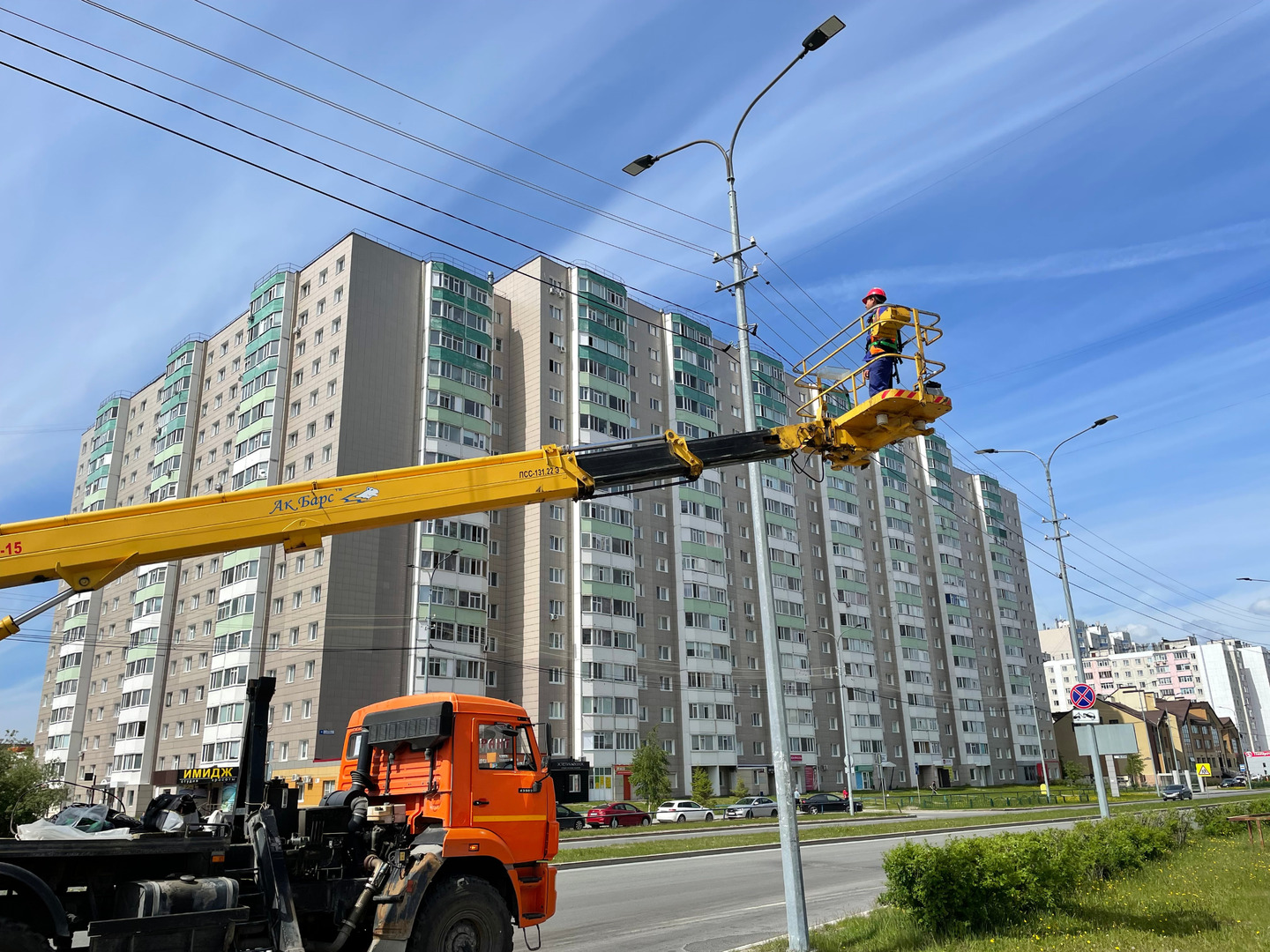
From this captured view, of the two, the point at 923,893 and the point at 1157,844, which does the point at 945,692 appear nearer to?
the point at 1157,844

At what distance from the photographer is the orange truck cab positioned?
8.51 meters

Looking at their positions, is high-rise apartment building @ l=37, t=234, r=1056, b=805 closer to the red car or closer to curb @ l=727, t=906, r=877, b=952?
the red car

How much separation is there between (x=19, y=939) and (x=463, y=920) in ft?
12.4

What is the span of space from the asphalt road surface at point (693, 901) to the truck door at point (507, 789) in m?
2.58

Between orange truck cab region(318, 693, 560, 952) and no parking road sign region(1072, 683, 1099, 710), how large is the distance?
55.4ft

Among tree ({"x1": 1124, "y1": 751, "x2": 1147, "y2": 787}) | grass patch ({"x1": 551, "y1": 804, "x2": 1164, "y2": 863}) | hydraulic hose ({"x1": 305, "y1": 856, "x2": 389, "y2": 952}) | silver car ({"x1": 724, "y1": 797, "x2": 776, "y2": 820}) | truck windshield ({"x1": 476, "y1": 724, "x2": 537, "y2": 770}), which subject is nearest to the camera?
hydraulic hose ({"x1": 305, "y1": 856, "x2": 389, "y2": 952})

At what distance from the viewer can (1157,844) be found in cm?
1667

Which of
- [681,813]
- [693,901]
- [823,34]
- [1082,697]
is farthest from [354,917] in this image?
[681,813]

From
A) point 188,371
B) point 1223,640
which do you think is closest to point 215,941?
point 188,371

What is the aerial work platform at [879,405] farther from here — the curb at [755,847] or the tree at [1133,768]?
the tree at [1133,768]

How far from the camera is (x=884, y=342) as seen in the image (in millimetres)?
10594

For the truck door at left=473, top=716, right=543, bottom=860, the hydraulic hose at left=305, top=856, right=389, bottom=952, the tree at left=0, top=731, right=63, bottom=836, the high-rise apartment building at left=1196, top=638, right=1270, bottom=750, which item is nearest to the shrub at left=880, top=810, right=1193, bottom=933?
the truck door at left=473, top=716, right=543, bottom=860

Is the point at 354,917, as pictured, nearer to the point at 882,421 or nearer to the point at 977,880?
the point at 977,880

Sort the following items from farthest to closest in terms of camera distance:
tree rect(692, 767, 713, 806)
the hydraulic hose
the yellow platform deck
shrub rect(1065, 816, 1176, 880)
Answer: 1. tree rect(692, 767, 713, 806)
2. shrub rect(1065, 816, 1176, 880)
3. the yellow platform deck
4. the hydraulic hose
